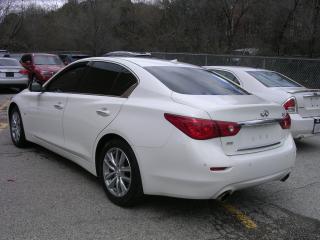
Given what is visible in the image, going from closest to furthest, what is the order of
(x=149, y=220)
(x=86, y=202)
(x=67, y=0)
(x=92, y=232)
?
(x=92, y=232)
(x=149, y=220)
(x=86, y=202)
(x=67, y=0)

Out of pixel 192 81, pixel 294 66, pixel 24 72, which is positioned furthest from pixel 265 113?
pixel 24 72

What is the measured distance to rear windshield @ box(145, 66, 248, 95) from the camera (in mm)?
4772

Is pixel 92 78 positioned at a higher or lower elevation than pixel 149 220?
higher

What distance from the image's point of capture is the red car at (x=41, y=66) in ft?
56.0

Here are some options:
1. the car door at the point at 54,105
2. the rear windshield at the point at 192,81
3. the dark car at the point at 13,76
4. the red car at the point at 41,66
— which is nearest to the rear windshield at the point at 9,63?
the dark car at the point at 13,76

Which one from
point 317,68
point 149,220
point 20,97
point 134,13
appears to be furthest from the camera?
point 134,13

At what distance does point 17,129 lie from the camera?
7273mm

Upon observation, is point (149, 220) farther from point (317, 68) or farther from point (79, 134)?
point (317, 68)

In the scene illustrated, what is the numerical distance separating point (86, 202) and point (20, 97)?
2933mm

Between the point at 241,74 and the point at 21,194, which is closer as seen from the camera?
the point at 21,194

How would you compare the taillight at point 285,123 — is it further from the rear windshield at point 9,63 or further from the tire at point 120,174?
the rear windshield at point 9,63

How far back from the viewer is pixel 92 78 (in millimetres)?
5566

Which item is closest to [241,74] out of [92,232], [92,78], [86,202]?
[92,78]

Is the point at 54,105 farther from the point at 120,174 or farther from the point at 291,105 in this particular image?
the point at 291,105
